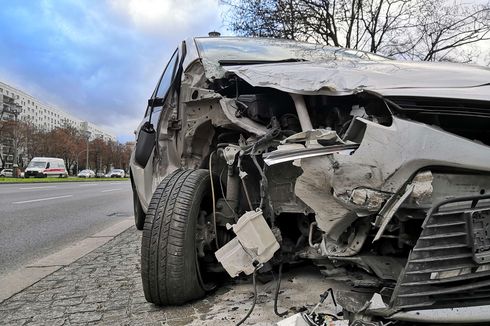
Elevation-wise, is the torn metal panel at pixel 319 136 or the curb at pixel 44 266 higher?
the torn metal panel at pixel 319 136

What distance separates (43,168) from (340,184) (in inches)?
1899

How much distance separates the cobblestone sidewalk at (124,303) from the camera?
8.82 feet

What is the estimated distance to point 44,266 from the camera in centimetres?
458

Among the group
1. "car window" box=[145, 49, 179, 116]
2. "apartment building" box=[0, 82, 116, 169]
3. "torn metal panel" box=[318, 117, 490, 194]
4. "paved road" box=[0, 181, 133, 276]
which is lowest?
"paved road" box=[0, 181, 133, 276]

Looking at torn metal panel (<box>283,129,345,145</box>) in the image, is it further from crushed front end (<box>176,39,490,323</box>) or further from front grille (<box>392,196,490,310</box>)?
front grille (<box>392,196,490,310</box>)

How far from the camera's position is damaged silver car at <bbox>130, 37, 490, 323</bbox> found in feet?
6.14

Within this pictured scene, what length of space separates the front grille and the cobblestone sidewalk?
0.94m

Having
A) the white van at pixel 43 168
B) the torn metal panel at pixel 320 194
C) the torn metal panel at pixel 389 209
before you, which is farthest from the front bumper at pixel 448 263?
the white van at pixel 43 168

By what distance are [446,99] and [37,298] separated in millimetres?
3206

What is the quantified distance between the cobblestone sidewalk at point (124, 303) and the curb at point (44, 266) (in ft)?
0.38

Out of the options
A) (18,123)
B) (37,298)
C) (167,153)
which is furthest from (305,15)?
(18,123)

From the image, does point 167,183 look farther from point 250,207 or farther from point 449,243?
point 449,243

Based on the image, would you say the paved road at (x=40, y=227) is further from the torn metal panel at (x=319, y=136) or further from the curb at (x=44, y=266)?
the torn metal panel at (x=319, y=136)

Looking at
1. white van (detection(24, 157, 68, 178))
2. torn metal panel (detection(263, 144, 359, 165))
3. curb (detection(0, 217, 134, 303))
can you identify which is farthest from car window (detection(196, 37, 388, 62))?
white van (detection(24, 157, 68, 178))
